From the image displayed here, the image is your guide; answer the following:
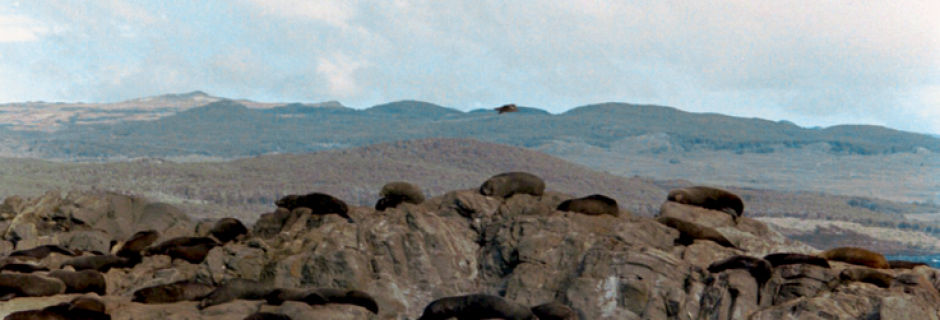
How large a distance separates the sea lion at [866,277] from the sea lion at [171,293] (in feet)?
39.9

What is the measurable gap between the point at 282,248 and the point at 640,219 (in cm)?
802

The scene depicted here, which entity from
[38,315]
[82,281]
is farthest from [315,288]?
[82,281]

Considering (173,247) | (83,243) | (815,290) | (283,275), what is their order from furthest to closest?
(83,243) → (173,247) → (283,275) → (815,290)

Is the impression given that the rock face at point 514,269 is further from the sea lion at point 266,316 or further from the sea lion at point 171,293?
the sea lion at point 266,316

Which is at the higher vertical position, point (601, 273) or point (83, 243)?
point (601, 273)

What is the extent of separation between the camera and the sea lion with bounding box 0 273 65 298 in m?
19.7

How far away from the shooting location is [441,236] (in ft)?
74.6

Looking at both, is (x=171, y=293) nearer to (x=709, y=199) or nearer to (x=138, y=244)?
(x=138, y=244)

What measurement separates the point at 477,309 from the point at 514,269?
4122 millimetres

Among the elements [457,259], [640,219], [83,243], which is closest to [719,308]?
[640,219]

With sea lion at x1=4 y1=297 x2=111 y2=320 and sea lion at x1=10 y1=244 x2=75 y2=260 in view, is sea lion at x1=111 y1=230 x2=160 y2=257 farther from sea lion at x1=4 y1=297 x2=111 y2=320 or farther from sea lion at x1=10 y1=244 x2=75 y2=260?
sea lion at x1=4 y1=297 x2=111 y2=320

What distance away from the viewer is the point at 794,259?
20359 mm

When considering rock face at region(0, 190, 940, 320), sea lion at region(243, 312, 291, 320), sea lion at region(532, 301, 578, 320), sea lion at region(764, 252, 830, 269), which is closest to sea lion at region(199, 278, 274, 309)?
rock face at region(0, 190, 940, 320)

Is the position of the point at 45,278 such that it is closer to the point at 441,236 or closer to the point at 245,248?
the point at 245,248
